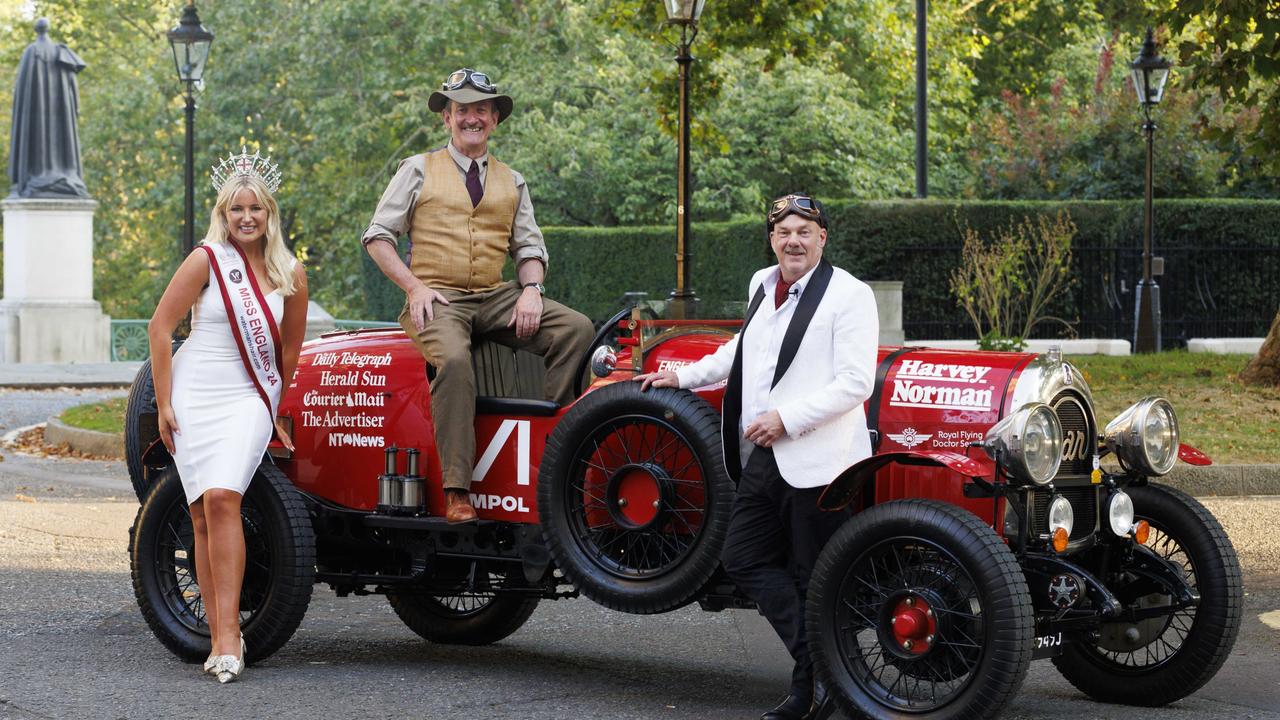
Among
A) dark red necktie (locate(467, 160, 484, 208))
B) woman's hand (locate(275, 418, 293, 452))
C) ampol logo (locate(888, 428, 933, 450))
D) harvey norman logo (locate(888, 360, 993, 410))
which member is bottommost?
woman's hand (locate(275, 418, 293, 452))

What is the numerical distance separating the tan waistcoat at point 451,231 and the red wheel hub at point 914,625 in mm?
2300

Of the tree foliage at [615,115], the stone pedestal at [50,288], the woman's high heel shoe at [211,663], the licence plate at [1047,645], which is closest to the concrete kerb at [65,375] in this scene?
the stone pedestal at [50,288]

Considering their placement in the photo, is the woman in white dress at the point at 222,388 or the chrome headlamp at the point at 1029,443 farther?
the woman in white dress at the point at 222,388

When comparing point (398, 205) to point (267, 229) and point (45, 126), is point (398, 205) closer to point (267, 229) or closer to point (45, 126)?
point (267, 229)

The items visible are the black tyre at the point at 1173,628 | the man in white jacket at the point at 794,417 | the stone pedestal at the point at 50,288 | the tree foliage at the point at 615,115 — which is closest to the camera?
the man in white jacket at the point at 794,417

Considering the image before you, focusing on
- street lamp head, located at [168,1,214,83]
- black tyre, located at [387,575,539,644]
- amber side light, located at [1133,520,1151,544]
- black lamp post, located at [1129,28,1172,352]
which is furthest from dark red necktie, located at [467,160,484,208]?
black lamp post, located at [1129,28,1172,352]

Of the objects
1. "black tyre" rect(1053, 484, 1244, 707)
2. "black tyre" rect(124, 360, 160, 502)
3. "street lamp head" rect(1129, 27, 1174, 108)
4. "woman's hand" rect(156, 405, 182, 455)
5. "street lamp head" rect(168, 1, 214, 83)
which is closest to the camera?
"black tyre" rect(1053, 484, 1244, 707)

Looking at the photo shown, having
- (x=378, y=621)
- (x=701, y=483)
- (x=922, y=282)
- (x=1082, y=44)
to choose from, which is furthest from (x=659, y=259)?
(x=701, y=483)

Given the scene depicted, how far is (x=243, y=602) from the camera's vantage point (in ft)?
22.5

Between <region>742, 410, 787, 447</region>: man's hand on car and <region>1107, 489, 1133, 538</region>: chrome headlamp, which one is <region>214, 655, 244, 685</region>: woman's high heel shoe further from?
<region>1107, 489, 1133, 538</region>: chrome headlamp

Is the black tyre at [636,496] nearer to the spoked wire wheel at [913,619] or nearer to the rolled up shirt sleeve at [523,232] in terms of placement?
the spoked wire wheel at [913,619]

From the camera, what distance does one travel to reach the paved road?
240 inches

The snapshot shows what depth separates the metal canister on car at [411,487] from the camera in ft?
22.3

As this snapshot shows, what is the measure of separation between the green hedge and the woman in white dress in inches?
749
